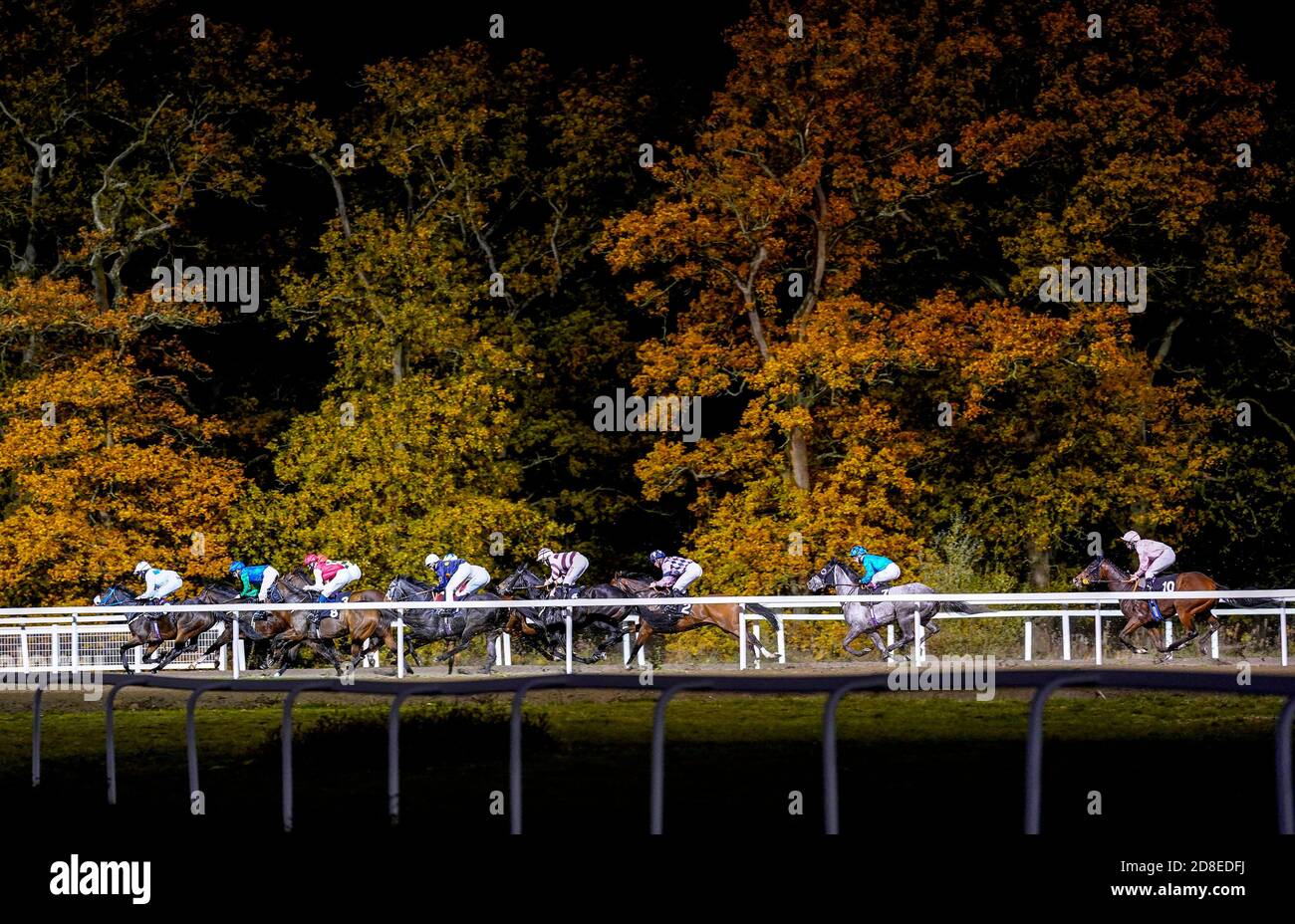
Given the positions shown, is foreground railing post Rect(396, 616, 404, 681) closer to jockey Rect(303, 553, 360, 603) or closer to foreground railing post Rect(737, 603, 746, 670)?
jockey Rect(303, 553, 360, 603)

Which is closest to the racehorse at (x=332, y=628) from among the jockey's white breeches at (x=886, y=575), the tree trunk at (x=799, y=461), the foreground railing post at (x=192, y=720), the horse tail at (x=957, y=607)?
the jockey's white breeches at (x=886, y=575)

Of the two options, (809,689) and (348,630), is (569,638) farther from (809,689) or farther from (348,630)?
(809,689)

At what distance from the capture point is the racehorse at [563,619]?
24.8 meters

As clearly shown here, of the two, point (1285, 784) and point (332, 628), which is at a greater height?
point (1285, 784)

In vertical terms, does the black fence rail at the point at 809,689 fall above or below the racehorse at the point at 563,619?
above

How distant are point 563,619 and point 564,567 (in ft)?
2.94

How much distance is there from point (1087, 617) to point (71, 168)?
20.5m

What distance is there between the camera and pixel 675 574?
83.8 ft

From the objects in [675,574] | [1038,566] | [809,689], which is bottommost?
[1038,566]

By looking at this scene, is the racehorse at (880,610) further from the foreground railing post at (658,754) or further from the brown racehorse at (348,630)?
the foreground railing post at (658,754)

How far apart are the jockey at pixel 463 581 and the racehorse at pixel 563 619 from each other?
417 millimetres

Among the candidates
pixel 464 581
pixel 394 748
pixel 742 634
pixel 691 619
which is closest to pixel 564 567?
pixel 464 581

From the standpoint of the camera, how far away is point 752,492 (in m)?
33.2
